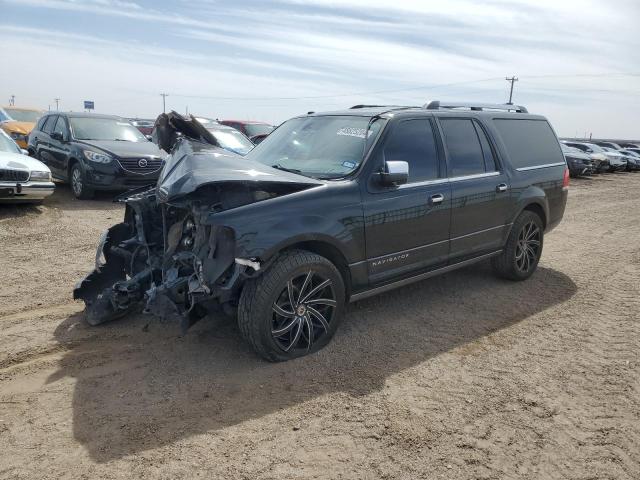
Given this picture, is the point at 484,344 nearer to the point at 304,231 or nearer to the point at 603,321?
the point at 603,321

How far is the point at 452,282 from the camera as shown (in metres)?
5.91

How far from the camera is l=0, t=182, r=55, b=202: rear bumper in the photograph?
27.3ft

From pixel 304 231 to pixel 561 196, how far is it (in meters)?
4.10

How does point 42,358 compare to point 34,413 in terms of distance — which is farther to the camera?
point 42,358

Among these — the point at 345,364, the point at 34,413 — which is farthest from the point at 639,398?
the point at 34,413

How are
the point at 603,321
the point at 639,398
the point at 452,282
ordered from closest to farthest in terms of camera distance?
the point at 639,398, the point at 603,321, the point at 452,282

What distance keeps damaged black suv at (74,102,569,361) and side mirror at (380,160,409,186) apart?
0.01 meters

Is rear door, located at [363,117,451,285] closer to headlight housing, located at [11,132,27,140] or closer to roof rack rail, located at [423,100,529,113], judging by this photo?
roof rack rail, located at [423,100,529,113]

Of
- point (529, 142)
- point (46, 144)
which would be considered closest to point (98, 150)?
point (46, 144)

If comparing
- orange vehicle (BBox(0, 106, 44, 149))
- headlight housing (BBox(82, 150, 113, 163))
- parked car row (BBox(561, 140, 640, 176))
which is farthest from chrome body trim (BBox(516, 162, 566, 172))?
orange vehicle (BBox(0, 106, 44, 149))

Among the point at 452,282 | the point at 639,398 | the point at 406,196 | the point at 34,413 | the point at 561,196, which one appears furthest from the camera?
the point at 561,196

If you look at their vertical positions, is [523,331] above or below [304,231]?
below

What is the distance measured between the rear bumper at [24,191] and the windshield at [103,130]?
2.41 m

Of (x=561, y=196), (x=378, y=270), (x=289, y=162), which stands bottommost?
(x=378, y=270)
